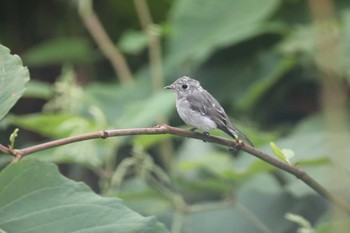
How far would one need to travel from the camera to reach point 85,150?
119 inches

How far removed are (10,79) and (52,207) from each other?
0.95ft

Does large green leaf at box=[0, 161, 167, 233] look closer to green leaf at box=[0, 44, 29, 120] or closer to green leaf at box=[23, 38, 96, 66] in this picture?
green leaf at box=[0, 44, 29, 120]

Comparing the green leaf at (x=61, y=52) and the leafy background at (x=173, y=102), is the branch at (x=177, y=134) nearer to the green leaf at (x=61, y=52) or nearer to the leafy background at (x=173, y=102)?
the leafy background at (x=173, y=102)

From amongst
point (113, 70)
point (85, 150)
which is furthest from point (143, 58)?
point (85, 150)

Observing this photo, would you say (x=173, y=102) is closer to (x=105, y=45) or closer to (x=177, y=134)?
(x=105, y=45)

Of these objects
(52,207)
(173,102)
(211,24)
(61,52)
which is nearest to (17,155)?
(52,207)

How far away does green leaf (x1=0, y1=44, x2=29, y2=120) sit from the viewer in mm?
1690

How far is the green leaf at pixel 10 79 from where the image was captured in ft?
5.55

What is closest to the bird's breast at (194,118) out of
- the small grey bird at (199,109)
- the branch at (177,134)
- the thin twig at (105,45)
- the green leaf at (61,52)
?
the small grey bird at (199,109)

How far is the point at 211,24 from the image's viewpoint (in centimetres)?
411

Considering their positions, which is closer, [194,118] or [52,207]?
[52,207]

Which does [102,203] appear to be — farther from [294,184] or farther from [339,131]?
[294,184]

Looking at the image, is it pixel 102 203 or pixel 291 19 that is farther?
pixel 291 19

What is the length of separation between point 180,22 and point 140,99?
0.45 m
